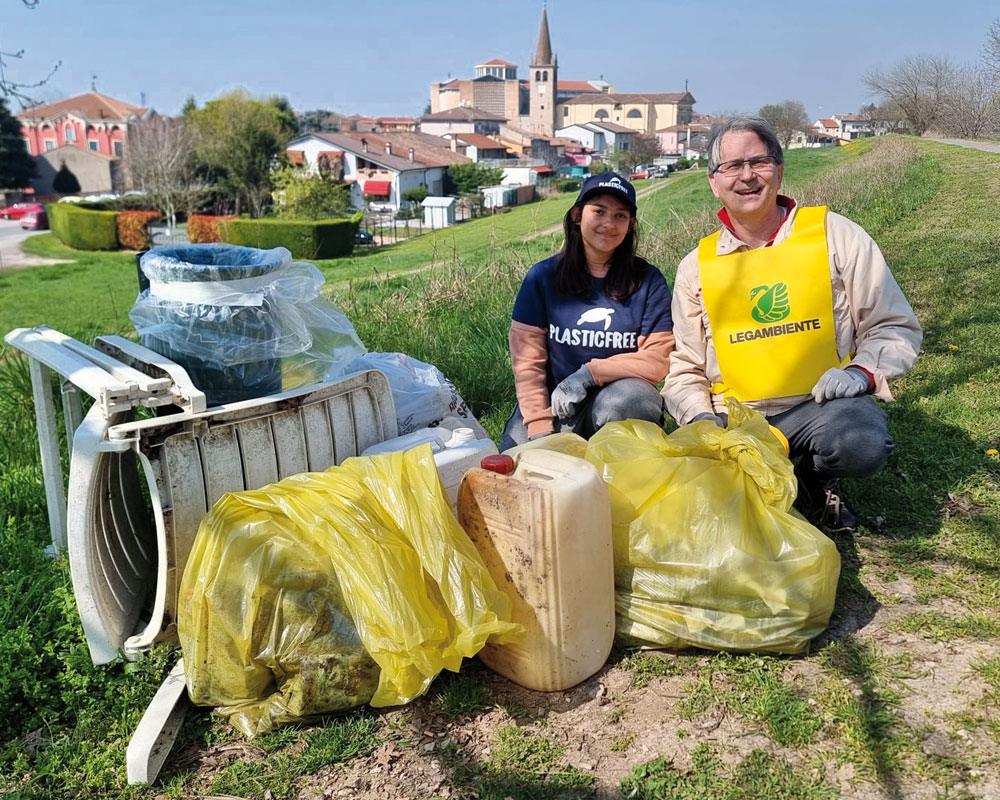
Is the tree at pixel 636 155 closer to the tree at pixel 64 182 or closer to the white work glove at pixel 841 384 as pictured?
the tree at pixel 64 182

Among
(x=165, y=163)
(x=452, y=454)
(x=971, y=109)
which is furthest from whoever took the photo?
(x=165, y=163)

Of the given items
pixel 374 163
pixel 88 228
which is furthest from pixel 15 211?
pixel 374 163

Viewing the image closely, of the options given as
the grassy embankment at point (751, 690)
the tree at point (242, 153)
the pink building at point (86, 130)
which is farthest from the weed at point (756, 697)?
the pink building at point (86, 130)

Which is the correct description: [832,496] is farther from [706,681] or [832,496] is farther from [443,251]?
[443,251]

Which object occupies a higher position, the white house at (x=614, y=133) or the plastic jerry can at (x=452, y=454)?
the white house at (x=614, y=133)

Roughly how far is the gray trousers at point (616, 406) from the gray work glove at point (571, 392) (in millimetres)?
54

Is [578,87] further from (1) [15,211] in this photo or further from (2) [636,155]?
(1) [15,211]

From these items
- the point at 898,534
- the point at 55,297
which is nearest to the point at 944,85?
the point at 55,297

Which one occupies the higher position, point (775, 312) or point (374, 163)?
point (374, 163)

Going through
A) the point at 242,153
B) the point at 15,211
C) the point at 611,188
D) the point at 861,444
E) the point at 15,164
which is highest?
the point at 15,164

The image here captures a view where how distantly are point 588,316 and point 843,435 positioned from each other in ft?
3.19

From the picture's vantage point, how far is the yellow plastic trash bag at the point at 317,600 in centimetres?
198

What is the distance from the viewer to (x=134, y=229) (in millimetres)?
32156

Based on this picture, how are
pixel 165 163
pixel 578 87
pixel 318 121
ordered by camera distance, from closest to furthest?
pixel 165 163
pixel 318 121
pixel 578 87
